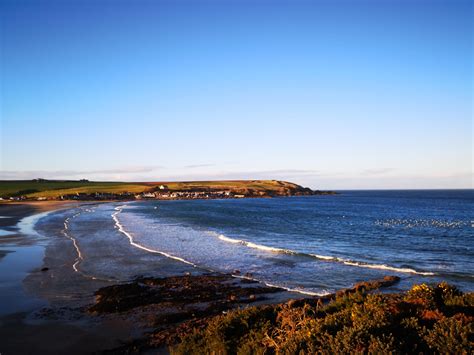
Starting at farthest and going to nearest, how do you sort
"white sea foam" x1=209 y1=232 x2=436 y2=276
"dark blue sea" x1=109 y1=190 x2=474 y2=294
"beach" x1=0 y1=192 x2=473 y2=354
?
"white sea foam" x1=209 y1=232 x2=436 y2=276 → "dark blue sea" x1=109 y1=190 x2=474 y2=294 → "beach" x1=0 y1=192 x2=473 y2=354

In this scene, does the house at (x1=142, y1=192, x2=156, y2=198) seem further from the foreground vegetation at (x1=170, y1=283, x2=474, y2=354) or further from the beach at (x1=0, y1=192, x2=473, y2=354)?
the foreground vegetation at (x1=170, y1=283, x2=474, y2=354)

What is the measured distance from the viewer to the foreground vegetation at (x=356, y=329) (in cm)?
798

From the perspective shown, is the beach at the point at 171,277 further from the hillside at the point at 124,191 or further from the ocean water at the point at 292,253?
the hillside at the point at 124,191

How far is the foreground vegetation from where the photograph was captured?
7.98 m

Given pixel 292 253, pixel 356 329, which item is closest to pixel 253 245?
pixel 292 253

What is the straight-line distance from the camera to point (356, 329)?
842 centimetres

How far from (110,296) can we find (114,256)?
11.2 metres

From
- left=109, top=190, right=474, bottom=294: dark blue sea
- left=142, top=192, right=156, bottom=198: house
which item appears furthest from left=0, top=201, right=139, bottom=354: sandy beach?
left=142, top=192, right=156, bottom=198: house

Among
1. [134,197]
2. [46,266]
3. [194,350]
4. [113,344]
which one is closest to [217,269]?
[46,266]

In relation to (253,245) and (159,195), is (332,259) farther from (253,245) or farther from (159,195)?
(159,195)

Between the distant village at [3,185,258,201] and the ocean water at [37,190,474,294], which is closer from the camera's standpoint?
the ocean water at [37,190,474,294]

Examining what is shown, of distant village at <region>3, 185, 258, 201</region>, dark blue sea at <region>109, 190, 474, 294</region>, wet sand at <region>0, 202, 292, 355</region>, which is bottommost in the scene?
dark blue sea at <region>109, 190, 474, 294</region>

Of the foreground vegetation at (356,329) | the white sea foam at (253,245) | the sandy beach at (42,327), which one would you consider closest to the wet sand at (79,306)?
the sandy beach at (42,327)

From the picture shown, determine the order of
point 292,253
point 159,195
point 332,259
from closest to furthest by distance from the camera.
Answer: point 332,259, point 292,253, point 159,195
